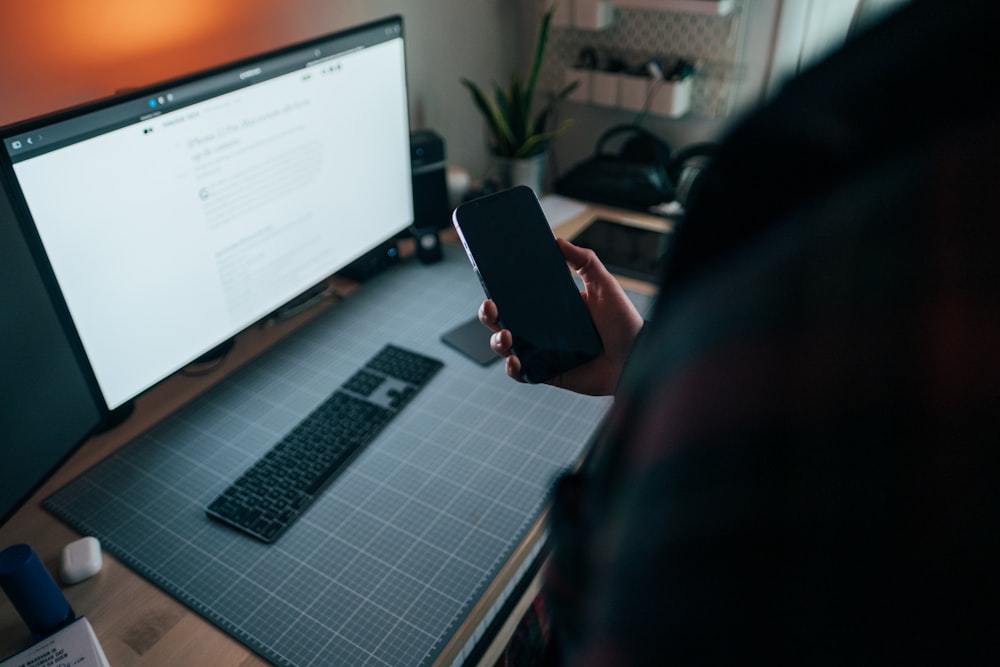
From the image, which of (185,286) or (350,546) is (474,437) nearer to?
(350,546)

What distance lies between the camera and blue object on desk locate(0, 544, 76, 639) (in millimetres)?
653

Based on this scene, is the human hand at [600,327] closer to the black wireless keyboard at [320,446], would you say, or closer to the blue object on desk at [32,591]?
the black wireless keyboard at [320,446]

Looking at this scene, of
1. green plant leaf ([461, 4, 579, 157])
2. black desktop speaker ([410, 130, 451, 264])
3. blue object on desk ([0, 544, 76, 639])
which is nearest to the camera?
blue object on desk ([0, 544, 76, 639])

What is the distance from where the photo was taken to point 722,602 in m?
0.27

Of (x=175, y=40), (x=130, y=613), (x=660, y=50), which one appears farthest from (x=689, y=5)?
(x=130, y=613)

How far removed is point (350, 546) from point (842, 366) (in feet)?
2.14

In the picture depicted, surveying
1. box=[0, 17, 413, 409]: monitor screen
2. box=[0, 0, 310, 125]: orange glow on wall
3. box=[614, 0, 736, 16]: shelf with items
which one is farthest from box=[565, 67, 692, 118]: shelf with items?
box=[0, 0, 310, 125]: orange glow on wall

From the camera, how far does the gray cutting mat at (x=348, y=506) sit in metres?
0.71

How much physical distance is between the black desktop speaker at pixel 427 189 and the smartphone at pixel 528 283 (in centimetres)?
45

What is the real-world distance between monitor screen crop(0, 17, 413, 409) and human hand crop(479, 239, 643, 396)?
1.24 feet

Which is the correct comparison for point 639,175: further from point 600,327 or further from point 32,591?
point 32,591

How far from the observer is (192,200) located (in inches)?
34.6

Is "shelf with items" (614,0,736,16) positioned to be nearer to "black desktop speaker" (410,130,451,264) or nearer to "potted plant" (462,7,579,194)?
"potted plant" (462,7,579,194)

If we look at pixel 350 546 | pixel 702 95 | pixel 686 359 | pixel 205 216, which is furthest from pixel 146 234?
pixel 702 95
